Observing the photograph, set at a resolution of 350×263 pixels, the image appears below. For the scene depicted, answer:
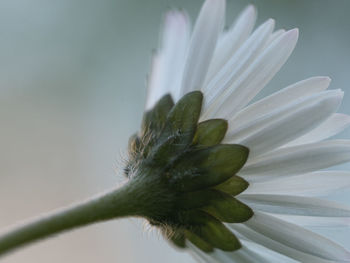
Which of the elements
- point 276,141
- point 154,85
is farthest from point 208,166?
point 154,85

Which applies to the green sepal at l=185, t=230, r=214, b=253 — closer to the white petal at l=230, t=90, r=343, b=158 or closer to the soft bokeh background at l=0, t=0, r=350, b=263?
the white petal at l=230, t=90, r=343, b=158

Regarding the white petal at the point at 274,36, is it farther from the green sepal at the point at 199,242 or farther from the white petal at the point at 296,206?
the green sepal at the point at 199,242

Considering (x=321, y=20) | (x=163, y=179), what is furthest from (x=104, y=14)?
(x=163, y=179)

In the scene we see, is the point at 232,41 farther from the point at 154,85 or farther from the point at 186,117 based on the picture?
the point at 154,85

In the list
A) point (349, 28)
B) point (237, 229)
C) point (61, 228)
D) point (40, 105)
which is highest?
point (40, 105)

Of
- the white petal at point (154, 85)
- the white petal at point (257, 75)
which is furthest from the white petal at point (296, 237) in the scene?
the white petal at point (154, 85)

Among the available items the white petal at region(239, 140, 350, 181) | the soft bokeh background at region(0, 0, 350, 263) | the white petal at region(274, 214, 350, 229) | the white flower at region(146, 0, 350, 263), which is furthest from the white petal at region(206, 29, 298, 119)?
the soft bokeh background at region(0, 0, 350, 263)

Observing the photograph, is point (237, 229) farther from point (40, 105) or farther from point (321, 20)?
point (40, 105)
